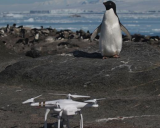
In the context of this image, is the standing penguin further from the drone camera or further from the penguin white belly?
the drone camera

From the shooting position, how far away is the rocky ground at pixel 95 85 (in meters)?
7.76

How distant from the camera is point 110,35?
1183 centimetres

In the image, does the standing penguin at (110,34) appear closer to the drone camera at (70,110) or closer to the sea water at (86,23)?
the drone camera at (70,110)

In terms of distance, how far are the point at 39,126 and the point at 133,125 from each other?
1592 mm

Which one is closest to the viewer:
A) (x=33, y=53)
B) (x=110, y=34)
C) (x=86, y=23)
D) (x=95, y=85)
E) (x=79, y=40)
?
(x=95, y=85)

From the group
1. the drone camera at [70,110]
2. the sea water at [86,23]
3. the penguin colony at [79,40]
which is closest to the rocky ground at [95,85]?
the penguin colony at [79,40]

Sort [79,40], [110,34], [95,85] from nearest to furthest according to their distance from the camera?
1. [95,85]
2. [110,34]
3. [79,40]

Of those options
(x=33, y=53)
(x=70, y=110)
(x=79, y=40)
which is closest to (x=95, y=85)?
(x=70, y=110)

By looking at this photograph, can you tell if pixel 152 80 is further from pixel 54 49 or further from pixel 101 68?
pixel 54 49

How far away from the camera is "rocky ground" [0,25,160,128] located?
25.5 ft

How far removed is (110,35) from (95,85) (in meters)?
1.92

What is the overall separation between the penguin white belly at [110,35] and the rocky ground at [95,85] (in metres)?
0.35

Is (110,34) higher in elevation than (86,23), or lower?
higher

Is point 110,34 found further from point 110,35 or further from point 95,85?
point 95,85
